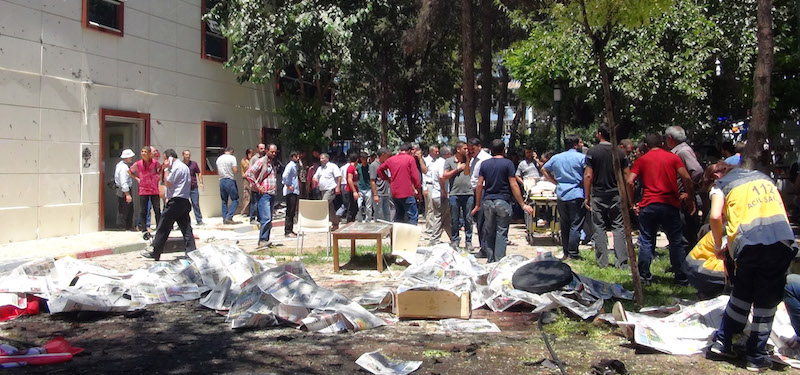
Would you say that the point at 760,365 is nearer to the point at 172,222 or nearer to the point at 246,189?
the point at 172,222

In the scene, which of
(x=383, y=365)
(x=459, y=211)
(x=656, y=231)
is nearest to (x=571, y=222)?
(x=656, y=231)

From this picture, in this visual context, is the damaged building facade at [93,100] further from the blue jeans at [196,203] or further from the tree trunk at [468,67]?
the tree trunk at [468,67]

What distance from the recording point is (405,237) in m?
9.39

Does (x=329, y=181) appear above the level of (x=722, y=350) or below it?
above

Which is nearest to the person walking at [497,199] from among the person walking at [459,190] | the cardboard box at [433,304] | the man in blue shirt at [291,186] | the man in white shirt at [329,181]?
the person walking at [459,190]

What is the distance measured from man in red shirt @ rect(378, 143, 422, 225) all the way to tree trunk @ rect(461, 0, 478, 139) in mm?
8119

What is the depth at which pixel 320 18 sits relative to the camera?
16703 mm

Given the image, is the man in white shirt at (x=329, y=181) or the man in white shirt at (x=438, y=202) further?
the man in white shirt at (x=329, y=181)

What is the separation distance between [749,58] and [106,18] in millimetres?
13443

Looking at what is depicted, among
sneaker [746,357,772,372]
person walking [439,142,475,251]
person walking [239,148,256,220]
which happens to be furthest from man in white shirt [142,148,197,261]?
sneaker [746,357,772,372]

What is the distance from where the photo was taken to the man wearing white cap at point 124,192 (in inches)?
521

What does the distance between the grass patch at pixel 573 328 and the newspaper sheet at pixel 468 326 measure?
46cm

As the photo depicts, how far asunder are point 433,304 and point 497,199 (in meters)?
3.10

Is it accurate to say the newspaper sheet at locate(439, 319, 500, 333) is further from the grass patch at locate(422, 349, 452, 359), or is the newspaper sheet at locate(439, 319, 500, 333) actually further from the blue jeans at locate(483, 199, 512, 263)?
the blue jeans at locate(483, 199, 512, 263)
